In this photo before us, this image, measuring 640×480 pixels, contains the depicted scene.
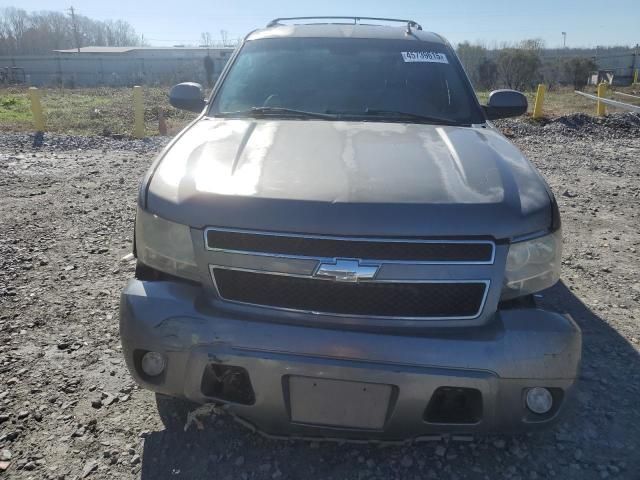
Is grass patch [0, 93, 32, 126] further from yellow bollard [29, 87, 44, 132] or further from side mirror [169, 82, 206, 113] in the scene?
side mirror [169, 82, 206, 113]

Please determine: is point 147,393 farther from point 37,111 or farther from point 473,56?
point 473,56

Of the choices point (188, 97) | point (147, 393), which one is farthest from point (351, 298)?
point (188, 97)

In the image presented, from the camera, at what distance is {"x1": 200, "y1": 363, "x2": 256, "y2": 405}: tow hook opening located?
198 centimetres

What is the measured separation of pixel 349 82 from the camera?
326 cm

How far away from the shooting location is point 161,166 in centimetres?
227

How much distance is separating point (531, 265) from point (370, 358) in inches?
28.7

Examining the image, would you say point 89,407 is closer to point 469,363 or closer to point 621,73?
point 469,363

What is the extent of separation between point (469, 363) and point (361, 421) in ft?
1.51

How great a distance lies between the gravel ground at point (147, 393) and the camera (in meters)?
2.19

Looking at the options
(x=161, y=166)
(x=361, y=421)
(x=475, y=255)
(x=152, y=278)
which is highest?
(x=161, y=166)

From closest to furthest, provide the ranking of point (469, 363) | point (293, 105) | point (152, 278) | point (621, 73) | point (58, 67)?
point (469, 363)
point (152, 278)
point (293, 105)
point (621, 73)
point (58, 67)

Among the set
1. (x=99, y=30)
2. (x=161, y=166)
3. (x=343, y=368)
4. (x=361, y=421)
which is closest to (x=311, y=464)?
(x=361, y=421)

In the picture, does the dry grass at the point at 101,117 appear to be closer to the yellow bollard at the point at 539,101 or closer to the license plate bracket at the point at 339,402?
the yellow bollard at the point at 539,101

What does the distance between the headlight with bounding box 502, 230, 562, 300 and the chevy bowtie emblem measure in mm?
530
